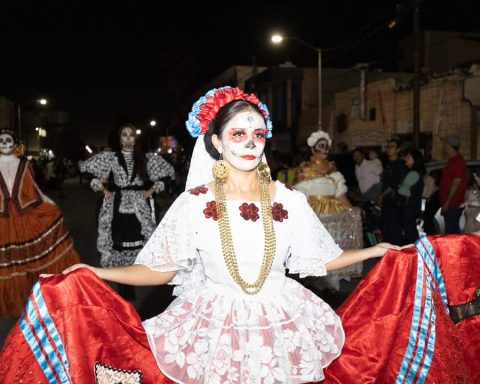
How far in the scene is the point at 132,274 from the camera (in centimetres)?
277

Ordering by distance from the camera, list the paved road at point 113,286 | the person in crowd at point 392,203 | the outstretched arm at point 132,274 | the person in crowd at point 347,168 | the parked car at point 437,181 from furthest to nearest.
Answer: the person in crowd at point 347,168 < the person in crowd at point 392,203 < the parked car at point 437,181 < the paved road at point 113,286 < the outstretched arm at point 132,274

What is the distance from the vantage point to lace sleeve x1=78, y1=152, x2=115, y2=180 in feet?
21.7

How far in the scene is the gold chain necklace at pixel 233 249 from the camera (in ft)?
8.96

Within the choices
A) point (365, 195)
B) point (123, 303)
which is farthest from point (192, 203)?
point (365, 195)

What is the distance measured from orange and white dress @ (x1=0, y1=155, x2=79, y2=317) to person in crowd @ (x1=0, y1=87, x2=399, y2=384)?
399 cm

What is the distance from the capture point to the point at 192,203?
2.90 metres

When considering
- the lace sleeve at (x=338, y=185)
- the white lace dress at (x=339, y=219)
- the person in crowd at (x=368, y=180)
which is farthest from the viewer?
the person in crowd at (x=368, y=180)

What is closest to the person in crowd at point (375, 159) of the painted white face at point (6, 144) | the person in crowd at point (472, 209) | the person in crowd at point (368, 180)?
the person in crowd at point (368, 180)

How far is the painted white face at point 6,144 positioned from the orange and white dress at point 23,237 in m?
0.06

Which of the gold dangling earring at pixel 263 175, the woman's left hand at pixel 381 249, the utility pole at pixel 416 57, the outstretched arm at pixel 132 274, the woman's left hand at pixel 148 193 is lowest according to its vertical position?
the outstretched arm at pixel 132 274

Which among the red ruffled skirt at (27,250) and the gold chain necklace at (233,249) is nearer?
the gold chain necklace at (233,249)

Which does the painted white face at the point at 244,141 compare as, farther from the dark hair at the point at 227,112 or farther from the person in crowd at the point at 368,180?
the person in crowd at the point at 368,180

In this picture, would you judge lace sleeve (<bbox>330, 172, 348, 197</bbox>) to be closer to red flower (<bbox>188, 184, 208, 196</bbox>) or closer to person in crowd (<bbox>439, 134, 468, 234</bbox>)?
person in crowd (<bbox>439, 134, 468, 234</bbox>)

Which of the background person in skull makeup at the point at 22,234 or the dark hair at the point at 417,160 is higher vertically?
the dark hair at the point at 417,160
